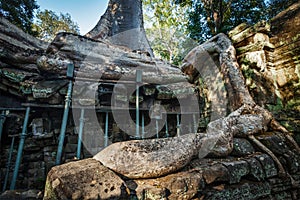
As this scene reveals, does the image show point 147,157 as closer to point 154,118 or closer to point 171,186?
point 171,186

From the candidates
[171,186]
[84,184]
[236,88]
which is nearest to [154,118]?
[236,88]

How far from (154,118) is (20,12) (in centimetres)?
867

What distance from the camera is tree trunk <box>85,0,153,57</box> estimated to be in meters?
6.26

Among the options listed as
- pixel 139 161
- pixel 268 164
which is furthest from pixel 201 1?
pixel 139 161

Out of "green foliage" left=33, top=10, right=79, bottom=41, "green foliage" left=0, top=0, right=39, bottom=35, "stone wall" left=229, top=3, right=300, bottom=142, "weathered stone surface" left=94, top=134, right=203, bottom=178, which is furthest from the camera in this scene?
"green foliage" left=33, top=10, right=79, bottom=41

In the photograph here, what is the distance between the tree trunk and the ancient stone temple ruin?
7.25 feet

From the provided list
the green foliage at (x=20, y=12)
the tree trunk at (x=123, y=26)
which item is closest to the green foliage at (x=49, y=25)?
the green foliage at (x=20, y=12)

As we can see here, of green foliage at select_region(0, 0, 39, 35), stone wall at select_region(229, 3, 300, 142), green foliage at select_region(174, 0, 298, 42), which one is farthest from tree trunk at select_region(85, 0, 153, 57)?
stone wall at select_region(229, 3, 300, 142)

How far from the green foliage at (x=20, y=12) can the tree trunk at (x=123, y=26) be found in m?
3.51

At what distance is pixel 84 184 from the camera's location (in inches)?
39.4

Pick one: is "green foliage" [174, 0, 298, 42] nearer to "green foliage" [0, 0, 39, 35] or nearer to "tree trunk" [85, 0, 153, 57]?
"tree trunk" [85, 0, 153, 57]

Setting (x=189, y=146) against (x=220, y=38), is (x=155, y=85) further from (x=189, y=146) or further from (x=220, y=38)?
(x=189, y=146)

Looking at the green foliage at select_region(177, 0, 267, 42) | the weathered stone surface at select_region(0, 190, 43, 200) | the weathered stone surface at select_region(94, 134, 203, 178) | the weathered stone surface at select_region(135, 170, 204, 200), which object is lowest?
the weathered stone surface at select_region(0, 190, 43, 200)

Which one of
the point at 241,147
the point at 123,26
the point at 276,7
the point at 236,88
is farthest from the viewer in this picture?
the point at 123,26
